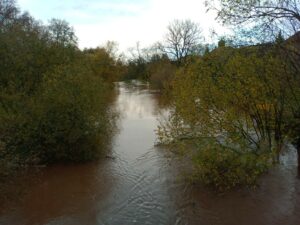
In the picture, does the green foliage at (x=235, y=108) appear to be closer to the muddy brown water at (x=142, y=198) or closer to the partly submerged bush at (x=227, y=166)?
the partly submerged bush at (x=227, y=166)

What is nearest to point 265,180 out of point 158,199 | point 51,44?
point 158,199

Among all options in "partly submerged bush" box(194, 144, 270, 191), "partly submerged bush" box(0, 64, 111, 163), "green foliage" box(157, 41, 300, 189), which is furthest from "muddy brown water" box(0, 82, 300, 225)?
"green foliage" box(157, 41, 300, 189)

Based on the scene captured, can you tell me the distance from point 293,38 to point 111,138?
31.8 ft

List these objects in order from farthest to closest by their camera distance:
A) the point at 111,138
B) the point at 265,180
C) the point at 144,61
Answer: the point at 144,61 → the point at 111,138 → the point at 265,180

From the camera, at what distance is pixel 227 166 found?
884 centimetres

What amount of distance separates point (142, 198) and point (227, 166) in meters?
→ 2.40

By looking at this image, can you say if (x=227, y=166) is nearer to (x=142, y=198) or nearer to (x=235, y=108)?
(x=235, y=108)

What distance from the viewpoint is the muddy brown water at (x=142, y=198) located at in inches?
317

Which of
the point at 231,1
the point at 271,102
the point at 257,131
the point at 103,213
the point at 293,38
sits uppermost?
the point at 231,1

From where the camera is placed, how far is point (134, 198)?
9250 mm

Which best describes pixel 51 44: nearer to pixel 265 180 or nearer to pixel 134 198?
pixel 134 198

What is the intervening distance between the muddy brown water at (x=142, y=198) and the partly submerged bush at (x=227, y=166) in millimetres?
309

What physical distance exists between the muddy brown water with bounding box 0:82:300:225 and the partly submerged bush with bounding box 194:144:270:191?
Result: 309mm

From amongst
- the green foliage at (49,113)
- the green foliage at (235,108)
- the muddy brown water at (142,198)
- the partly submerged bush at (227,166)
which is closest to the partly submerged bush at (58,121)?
the green foliage at (49,113)
